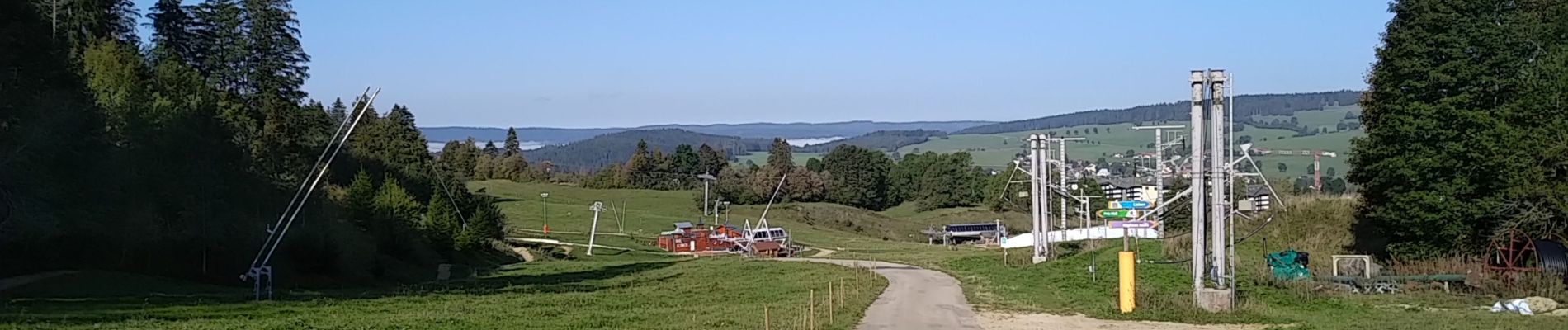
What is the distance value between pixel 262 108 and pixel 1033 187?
49818mm

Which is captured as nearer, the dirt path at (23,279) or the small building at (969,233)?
the dirt path at (23,279)

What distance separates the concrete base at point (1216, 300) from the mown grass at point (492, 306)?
7243mm

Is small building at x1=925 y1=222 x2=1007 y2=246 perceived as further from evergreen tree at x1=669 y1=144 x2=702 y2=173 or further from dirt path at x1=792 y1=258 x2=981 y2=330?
evergreen tree at x1=669 y1=144 x2=702 y2=173

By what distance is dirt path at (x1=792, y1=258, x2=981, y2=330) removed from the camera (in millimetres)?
28531

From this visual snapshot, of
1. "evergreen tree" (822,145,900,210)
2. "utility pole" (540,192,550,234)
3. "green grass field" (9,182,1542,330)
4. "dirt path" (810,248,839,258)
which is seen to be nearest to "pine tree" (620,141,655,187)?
"utility pole" (540,192,550,234)

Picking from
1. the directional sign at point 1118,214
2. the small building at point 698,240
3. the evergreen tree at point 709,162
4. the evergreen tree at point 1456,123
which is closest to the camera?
the directional sign at point 1118,214

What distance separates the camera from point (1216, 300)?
29422 mm

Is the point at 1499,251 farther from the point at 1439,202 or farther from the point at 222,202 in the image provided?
the point at 222,202

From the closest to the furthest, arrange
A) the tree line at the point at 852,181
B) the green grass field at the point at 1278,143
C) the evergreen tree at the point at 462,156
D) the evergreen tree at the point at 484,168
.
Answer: the green grass field at the point at 1278,143, the tree line at the point at 852,181, the evergreen tree at the point at 462,156, the evergreen tree at the point at 484,168

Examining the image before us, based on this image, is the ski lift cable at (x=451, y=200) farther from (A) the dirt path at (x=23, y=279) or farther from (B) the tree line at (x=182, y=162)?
(A) the dirt path at (x=23, y=279)

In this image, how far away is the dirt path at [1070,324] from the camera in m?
27.1

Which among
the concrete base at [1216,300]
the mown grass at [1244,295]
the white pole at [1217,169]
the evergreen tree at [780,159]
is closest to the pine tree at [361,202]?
the mown grass at [1244,295]

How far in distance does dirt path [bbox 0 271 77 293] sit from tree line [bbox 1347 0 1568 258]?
42398mm

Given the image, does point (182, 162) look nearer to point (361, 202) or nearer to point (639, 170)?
point (361, 202)
